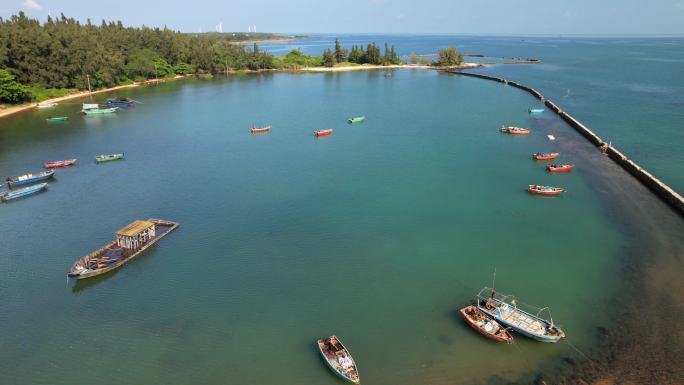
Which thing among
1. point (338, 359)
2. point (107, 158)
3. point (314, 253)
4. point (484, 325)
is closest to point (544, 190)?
point (484, 325)

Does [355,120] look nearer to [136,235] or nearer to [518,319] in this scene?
[136,235]

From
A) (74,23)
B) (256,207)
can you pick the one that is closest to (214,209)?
(256,207)

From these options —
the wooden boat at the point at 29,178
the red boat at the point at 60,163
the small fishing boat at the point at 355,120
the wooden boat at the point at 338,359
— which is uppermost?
the small fishing boat at the point at 355,120

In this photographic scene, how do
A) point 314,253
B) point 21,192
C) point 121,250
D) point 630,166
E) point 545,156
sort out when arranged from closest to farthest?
point 121,250 < point 314,253 < point 21,192 < point 630,166 < point 545,156

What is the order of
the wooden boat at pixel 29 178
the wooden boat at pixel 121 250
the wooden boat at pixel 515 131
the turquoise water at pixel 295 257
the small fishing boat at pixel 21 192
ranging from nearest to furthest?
the turquoise water at pixel 295 257 → the wooden boat at pixel 121 250 → the small fishing boat at pixel 21 192 → the wooden boat at pixel 29 178 → the wooden boat at pixel 515 131

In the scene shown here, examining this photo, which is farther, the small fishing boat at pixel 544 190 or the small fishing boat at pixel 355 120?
the small fishing boat at pixel 355 120

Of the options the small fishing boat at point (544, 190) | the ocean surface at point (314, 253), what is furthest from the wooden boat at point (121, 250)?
the small fishing boat at point (544, 190)

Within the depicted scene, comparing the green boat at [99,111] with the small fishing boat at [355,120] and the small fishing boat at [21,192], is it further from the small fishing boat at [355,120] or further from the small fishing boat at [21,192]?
the small fishing boat at [355,120]
